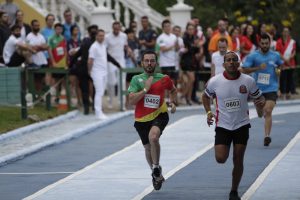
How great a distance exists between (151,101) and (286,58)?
53.6 ft

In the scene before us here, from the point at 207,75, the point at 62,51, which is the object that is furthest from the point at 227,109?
the point at 207,75

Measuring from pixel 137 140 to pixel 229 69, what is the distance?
25.0 ft

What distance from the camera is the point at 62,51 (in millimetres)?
27500

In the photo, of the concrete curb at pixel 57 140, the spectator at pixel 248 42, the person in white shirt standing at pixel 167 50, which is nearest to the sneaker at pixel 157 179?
the concrete curb at pixel 57 140

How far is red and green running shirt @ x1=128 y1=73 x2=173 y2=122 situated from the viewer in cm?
1533

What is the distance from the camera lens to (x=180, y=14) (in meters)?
33.4

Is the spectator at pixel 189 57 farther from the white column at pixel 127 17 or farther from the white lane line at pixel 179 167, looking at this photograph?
the white lane line at pixel 179 167

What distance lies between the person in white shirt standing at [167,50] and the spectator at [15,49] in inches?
150

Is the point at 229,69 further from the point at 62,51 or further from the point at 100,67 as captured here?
the point at 62,51

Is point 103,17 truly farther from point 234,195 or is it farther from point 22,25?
point 234,195

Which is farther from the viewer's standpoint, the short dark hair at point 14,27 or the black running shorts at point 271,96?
the short dark hair at point 14,27

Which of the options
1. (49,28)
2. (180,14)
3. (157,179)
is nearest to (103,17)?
(180,14)

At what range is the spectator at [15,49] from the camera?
84.0ft

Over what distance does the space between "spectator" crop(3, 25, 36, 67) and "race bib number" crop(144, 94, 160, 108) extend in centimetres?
1061
